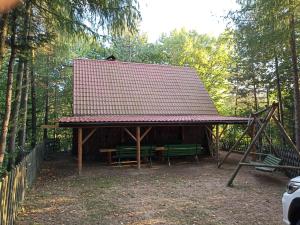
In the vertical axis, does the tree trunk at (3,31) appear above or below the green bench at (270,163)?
above

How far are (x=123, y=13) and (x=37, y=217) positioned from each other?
16.8ft

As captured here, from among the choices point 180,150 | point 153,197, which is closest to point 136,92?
point 180,150

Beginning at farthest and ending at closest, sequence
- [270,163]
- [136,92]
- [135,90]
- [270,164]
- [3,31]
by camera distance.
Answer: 1. [135,90]
2. [136,92]
3. [270,163]
4. [270,164]
5. [3,31]

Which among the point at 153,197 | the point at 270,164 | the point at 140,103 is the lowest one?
the point at 153,197

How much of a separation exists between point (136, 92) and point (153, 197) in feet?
29.0

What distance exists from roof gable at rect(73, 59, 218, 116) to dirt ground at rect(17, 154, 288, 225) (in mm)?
3679

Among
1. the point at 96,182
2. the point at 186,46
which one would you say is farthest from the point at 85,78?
the point at 186,46

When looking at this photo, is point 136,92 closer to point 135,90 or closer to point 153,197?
point 135,90

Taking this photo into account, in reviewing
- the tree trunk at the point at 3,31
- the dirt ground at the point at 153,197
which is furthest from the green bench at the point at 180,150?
the tree trunk at the point at 3,31

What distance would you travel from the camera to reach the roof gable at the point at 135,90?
48.1ft

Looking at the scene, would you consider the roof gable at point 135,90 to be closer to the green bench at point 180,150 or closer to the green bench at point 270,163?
the green bench at point 180,150

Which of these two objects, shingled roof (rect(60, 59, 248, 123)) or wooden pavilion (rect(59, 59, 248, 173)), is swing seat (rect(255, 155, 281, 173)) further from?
shingled roof (rect(60, 59, 248, 123))

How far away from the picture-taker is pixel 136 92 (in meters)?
16.1

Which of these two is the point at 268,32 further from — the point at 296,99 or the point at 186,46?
the point at 186,46
